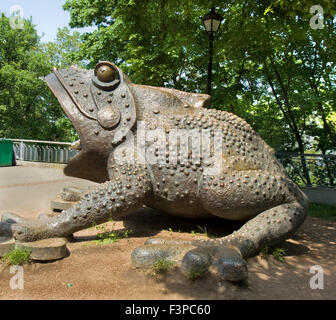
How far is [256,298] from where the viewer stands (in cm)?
240

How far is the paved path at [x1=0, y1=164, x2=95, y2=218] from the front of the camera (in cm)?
517

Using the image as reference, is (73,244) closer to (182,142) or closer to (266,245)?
(182,142)

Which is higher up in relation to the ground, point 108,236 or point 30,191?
point 30,191

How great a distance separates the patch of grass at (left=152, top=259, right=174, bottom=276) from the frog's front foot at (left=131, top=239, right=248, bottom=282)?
3cm

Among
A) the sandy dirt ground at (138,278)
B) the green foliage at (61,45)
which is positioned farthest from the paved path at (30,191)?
the green foliage at (61,45)

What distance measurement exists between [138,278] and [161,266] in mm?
222

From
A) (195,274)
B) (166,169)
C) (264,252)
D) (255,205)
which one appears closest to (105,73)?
(166,169)

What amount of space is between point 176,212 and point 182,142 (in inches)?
34.2

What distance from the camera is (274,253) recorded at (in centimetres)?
330

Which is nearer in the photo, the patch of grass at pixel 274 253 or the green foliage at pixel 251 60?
the patch of grass at pixel 274 253

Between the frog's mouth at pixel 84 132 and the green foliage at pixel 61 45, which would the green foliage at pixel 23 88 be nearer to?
the green foliage at pixel 61 45

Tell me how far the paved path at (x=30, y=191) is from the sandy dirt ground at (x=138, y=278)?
77.6 inches

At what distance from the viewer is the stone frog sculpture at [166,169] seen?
10.5 feet

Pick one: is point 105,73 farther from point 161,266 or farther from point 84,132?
point 161,266
